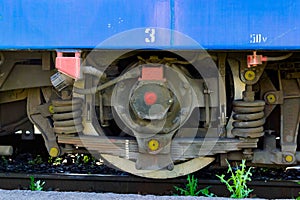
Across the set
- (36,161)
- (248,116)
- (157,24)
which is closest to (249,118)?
(248,116)

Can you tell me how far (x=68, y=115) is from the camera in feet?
13.7

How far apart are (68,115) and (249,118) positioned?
5.31 feet

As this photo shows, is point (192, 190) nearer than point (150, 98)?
No

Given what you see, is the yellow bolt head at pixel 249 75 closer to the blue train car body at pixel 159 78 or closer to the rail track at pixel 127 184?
the blue train car body at pixel 159 78

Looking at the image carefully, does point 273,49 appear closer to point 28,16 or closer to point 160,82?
point 160,82

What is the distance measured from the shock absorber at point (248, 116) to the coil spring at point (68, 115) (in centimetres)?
141

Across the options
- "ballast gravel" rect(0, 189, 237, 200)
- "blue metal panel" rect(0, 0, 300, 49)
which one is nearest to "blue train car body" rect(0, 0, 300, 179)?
"blue metal panel" rect(0, 0, 300, 49)

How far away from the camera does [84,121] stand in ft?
13.9

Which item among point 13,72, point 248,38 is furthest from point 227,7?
point 13,72

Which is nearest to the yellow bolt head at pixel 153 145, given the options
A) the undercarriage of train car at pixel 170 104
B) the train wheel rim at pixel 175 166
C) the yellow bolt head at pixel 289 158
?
the undercarriage of train car at pixel 170 104

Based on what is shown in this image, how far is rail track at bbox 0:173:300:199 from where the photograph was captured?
4.34 meters

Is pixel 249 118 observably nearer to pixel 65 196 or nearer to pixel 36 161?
pixel 65 196

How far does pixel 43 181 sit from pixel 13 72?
1119 millimetres

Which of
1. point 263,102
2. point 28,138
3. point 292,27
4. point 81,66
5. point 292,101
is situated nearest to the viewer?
point 292,27
